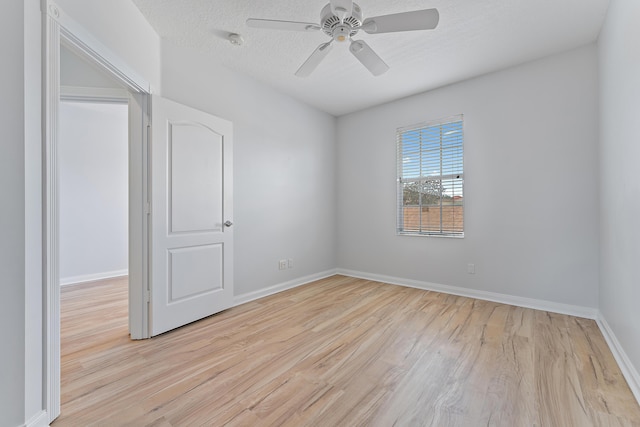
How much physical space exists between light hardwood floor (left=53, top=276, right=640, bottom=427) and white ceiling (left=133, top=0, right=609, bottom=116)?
263 centimetres

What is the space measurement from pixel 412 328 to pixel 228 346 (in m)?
1.59

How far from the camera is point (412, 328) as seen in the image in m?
2.47

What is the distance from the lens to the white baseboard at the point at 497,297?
2684 mm

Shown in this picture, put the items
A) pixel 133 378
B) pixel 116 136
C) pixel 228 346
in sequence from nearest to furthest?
1. pixel 133 378
2. pixel 228 346
3. pixel 116 136

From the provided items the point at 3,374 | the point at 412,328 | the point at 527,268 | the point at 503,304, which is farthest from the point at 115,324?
the point at 527,268

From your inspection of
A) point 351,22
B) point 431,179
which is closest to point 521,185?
point 431,179

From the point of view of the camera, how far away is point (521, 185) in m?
2.99

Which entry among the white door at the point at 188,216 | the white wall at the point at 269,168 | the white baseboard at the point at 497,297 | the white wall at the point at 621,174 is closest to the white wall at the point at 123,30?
the white wall at the point at 269,168

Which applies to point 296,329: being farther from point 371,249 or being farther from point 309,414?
point 371,249

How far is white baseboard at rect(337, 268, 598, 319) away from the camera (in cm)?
268

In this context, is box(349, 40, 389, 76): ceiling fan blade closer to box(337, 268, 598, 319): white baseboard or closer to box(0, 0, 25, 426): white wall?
box(0, 0, 25, 426): white wall

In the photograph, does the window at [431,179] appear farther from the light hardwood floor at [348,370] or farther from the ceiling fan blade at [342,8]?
the ceiling fan blade at [342,8]

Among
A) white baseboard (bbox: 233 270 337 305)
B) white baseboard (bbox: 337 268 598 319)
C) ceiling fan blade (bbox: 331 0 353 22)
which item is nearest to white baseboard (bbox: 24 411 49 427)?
white baseboard (bbox: 233 270 337 305)

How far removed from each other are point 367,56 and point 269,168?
6.09 feet
